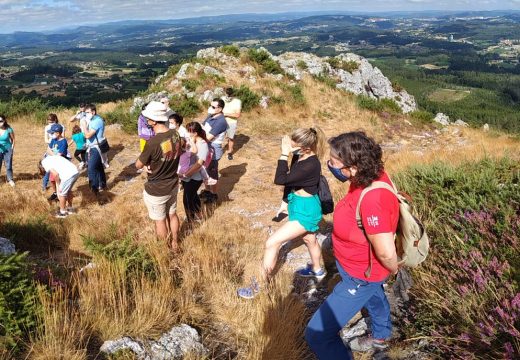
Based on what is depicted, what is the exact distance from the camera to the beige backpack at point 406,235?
2502 millimetres

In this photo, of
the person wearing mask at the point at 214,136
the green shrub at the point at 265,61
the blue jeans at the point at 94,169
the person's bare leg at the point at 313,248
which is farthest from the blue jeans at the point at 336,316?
the green shrub at the point at 265,61

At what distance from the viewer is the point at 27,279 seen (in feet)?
9.61

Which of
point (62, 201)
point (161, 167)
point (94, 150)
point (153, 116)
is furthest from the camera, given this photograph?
point (94, 150)

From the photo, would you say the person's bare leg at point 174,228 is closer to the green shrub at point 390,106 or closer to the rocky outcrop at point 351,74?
the green shrub at point 390,106

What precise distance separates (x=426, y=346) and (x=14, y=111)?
54.1 ft

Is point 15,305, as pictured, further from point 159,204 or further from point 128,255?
point 159,204

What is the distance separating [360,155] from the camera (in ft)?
8.30

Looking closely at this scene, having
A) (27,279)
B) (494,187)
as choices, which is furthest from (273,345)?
(494,187)

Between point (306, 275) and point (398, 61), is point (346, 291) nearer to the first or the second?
point (306, 275)

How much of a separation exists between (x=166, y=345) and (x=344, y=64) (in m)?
21.4

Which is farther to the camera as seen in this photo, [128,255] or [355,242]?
[128,255]

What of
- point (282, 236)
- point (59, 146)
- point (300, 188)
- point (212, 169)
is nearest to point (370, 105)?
point (212, 169)

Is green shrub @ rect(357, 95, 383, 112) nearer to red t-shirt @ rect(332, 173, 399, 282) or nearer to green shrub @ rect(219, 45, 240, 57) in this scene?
green shrub @ rect(219, 45, 240, 57)

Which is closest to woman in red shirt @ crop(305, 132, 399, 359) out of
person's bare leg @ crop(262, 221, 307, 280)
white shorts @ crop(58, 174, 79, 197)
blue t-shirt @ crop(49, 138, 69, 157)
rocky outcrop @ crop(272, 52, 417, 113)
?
person's bare leg @ crop(262, 221, 307, 280)
